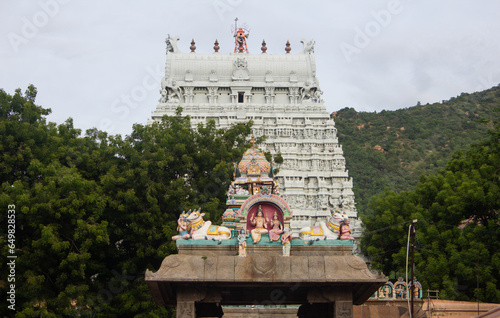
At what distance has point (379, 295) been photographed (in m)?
21.7

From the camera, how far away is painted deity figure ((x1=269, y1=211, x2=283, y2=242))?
16.0 m

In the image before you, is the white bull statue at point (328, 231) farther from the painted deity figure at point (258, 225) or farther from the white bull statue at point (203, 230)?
the white bull statue at point (203, 230)

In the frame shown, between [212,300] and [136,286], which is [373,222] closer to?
[136,286]

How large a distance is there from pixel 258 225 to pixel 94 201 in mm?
9781

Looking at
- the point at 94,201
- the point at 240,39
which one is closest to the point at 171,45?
the point at 240,39

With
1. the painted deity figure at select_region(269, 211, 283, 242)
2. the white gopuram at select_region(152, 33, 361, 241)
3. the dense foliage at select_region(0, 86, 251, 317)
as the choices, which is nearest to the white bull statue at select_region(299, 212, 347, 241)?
the painted deity figure at select_region(269, 211, 283, 242)

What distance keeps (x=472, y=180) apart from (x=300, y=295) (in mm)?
15176

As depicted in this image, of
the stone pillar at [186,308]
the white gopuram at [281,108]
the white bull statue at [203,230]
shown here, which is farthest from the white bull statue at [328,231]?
the white gopuram at [281,108]

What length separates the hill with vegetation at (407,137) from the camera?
7131 centimetres

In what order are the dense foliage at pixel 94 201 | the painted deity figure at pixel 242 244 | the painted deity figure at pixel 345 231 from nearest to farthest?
1. the painted deity figure at pixel 242 244
2. the painted deity figure at pixel 345 231
3. the dense foliage at pixel 94 201

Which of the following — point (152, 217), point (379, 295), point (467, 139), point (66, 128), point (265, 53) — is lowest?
point (379, 295)

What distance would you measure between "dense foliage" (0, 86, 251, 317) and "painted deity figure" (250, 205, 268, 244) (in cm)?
835

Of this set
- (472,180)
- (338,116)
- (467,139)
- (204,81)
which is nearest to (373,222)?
(472,180)

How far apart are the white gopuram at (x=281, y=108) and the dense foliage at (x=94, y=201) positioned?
70.6ft
